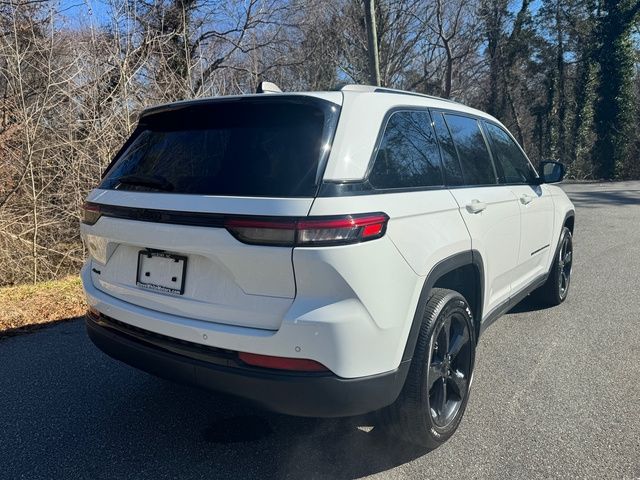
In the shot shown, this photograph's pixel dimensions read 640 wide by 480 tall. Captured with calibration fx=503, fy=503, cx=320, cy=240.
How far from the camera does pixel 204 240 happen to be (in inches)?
85.3

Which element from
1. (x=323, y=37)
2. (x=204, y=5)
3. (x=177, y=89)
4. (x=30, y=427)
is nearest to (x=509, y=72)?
(x=323, y=37)

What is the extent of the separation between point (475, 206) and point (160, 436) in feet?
7.37

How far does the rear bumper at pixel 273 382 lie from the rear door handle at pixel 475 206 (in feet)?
3.61

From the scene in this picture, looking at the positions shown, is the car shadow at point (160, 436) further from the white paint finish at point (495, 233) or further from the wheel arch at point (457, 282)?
the white paint finish at point (495, 233)

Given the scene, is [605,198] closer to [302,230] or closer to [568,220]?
[568,220]

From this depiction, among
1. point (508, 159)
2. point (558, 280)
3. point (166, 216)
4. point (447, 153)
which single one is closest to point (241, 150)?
point (166, 216)

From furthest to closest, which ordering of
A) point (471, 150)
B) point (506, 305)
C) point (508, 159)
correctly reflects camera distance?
1. point (508, 159)
2. point (506, 305)
3. point (471, 150)

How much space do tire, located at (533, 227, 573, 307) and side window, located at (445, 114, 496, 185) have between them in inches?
70.2

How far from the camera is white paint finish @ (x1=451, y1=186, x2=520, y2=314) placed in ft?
9.75

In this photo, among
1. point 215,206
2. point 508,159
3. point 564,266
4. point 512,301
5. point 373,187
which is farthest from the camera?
point 564,266

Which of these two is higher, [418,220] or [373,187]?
[373,187]

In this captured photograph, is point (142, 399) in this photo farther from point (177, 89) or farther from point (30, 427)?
point (177, 89)

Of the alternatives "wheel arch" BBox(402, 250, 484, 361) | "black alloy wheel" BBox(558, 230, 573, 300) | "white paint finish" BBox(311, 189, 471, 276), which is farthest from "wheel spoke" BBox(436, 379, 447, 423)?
"black alloy wheel" BBox(558, 230, 573, 300)

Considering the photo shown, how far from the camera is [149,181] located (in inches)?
99.1
